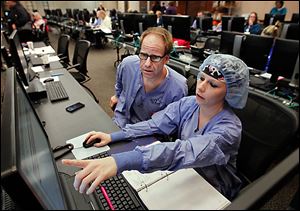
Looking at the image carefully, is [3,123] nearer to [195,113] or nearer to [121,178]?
[121,178]

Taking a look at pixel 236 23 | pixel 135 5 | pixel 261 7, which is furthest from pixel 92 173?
pixel 135 5

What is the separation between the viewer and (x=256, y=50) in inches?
83.5

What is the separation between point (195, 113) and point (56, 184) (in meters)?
0.77

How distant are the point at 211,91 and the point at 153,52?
0.51 m

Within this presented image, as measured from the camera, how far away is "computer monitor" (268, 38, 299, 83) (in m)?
1.74

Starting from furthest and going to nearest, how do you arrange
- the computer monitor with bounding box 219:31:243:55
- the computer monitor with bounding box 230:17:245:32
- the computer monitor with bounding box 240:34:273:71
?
1. the computer monitor with bounding box 230:17:245:32
2. the computer monitor with bounding box 219:31:243:55
3. the computer monitor with bounding box 240:34:273:71

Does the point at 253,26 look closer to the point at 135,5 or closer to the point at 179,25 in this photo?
the point at 179,25

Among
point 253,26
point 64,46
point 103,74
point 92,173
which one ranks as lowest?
point 103,74

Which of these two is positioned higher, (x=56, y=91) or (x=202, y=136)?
(x=202, y=136)

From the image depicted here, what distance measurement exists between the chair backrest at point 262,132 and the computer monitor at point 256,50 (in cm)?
120

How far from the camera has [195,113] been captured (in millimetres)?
1138

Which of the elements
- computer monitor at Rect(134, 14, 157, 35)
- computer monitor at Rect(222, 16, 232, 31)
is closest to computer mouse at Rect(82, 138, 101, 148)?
computer monitor at Rect(134, 14, 157, 35)

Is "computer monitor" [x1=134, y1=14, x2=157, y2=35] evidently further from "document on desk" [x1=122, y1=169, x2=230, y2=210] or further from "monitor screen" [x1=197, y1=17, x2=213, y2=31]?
"document on desk" [x1=122, y1=169, x2=230, y2=210]

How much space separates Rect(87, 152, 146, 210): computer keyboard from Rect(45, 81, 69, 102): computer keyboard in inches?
41.2
